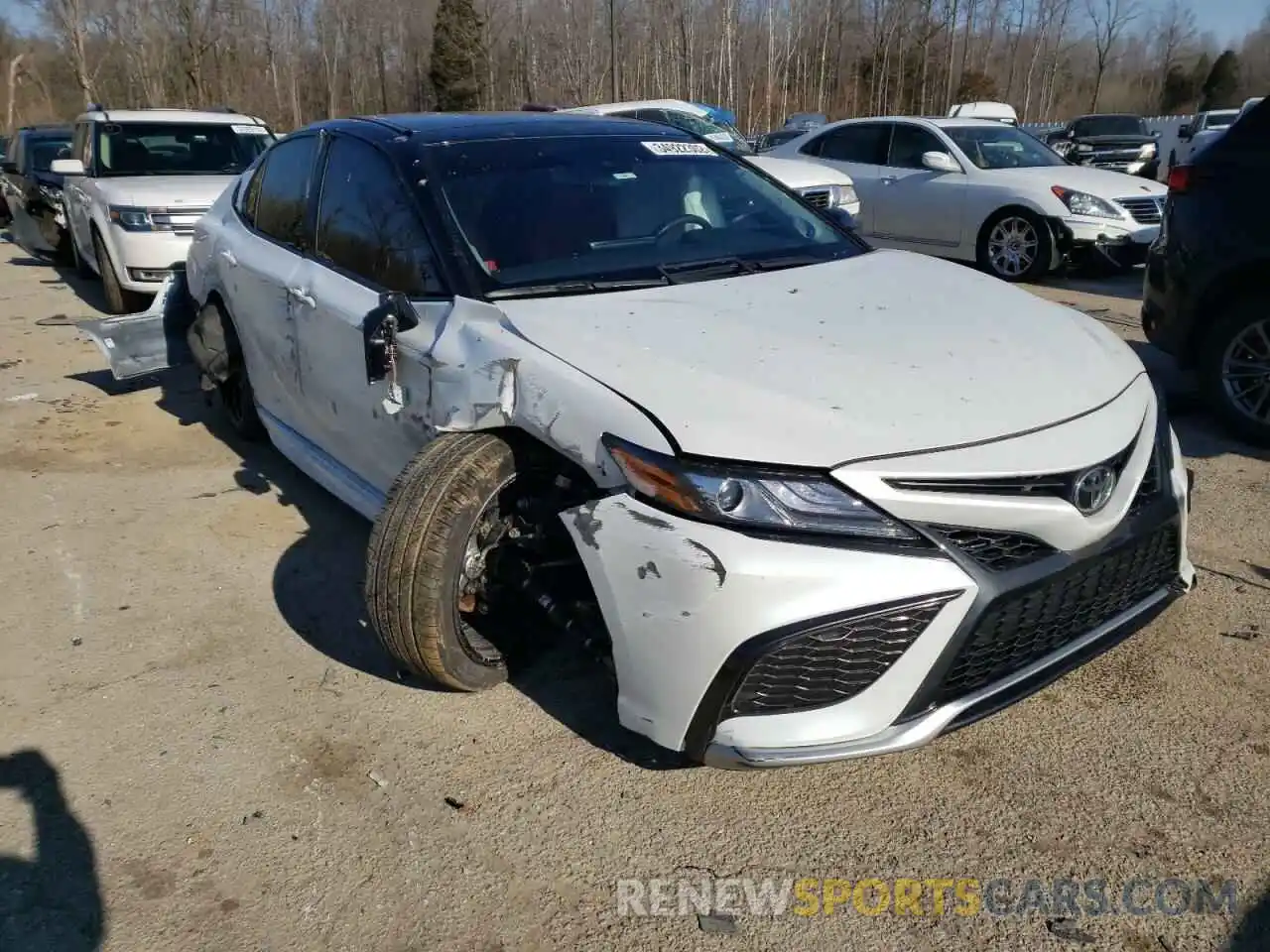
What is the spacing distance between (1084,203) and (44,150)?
13.2 meters

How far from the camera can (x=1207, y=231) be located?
16.3 ft

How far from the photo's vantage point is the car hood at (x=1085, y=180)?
927 cm

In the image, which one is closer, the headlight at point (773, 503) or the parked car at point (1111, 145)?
the headlight at point (773, 503)

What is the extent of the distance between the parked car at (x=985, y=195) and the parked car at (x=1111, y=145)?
419 inches

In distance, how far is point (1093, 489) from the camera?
2.41 meters

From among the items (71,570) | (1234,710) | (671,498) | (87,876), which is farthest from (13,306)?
(1234,710)

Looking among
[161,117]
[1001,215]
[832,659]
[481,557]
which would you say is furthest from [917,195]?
[832,659]

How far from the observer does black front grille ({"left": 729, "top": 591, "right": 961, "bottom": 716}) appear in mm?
2182

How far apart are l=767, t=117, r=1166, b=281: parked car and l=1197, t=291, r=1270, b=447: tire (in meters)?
4.46

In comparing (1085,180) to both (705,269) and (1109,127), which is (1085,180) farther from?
(1109,127)

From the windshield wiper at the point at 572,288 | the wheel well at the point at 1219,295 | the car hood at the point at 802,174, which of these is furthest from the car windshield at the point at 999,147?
the windshield wiper at the point at 572,288

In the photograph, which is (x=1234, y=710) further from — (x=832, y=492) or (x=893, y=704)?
(x=832, y=492)

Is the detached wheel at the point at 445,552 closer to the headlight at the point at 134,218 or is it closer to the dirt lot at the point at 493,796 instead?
the dirt lot at the point at 493,796

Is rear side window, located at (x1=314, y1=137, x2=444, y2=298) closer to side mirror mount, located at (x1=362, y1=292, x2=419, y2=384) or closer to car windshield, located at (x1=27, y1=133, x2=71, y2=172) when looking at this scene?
side mirror mount, located at (x1=362, y1=292, x2=419, y2=384)
